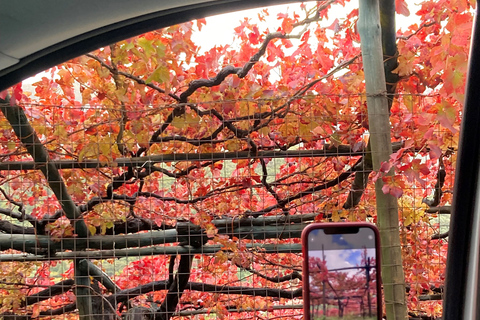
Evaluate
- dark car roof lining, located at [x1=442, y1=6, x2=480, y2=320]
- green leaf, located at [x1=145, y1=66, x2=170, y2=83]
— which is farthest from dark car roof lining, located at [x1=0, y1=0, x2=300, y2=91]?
green leaf, located at [x1=145, y1=66, x2=170, y2=83]

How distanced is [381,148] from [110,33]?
1.33 meters

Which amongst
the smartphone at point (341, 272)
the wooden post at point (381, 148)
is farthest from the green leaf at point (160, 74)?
the smartphone at point (341, 272)

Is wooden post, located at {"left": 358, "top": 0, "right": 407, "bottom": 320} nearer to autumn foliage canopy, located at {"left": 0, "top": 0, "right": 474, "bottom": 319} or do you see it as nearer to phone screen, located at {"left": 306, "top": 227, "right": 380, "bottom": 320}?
autumn foliage canopy, located at {"left": 0, "top": 0, "right": 474, "bottom": 319}

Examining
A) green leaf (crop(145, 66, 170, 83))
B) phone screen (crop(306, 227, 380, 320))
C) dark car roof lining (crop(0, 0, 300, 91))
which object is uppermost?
green leaf (crop(145, 66, 170, 83))

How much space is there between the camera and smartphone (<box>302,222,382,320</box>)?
3.62ft

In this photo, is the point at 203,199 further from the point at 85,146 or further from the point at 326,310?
the point at 326,310

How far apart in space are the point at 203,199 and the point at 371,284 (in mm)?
1429

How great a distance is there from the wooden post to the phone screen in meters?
0.79

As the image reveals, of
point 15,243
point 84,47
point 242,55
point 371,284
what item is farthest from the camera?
point 242,55

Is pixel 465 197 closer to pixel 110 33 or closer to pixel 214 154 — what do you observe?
pixel 110 33

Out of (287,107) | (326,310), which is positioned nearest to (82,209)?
(287,107)

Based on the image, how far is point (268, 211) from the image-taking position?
2.42 metres

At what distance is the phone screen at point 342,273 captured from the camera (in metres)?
1.10

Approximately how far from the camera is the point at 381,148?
1973 millimetres
